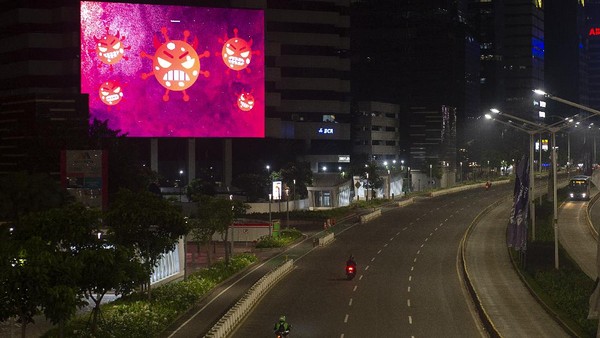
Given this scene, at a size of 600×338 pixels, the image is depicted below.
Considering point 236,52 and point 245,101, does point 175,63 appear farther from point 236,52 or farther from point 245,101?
point 245,101

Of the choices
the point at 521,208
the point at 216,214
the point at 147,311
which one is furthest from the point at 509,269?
the point at 147,311

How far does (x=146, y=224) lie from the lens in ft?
181

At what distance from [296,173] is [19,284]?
4261 inches

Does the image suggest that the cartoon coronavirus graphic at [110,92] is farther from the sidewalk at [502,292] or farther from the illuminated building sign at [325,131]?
the illuminated building sign at [325,131]

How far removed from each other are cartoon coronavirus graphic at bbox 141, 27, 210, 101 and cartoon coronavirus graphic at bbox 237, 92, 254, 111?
498 centimetres

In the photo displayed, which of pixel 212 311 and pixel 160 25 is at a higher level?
pixel 160 25

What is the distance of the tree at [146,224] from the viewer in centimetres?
5472

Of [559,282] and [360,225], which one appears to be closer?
[559,282]

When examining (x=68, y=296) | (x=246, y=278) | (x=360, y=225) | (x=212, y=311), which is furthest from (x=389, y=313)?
(x=360, y=225)

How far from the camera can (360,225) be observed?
109438 mm

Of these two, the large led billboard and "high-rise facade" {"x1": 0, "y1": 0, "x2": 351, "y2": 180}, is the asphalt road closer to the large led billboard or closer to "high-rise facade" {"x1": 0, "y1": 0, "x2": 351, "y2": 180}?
the large led billboard

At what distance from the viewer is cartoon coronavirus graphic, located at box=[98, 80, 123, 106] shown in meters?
118

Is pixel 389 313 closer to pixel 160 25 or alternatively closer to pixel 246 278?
pixel 246 278

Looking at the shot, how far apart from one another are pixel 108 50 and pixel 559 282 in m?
73.2
